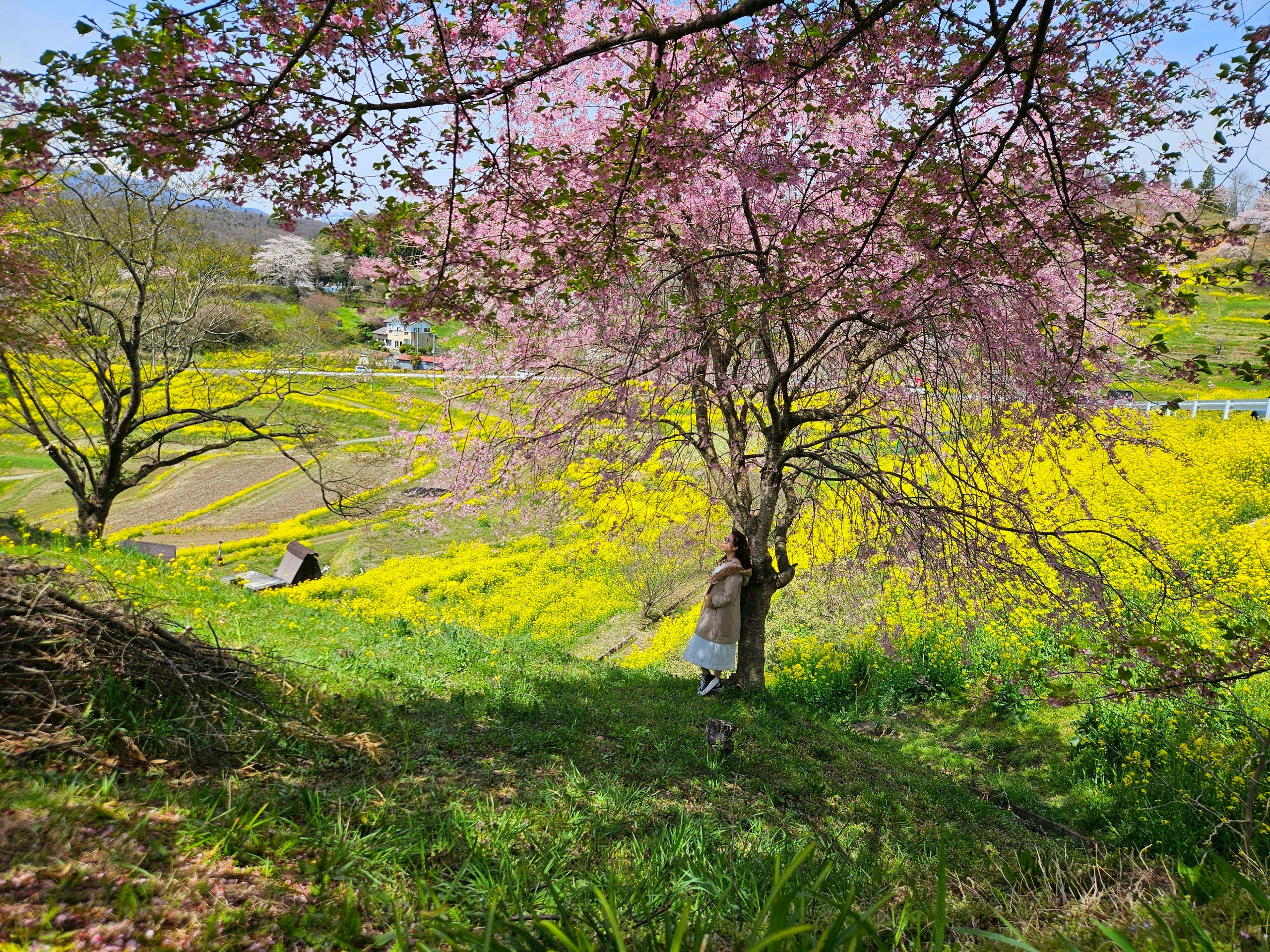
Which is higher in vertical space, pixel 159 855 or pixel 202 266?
pixel 202 266

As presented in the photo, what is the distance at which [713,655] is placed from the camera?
737 cm

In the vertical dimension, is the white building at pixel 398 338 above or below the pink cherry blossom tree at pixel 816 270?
above

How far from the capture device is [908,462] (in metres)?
6.68

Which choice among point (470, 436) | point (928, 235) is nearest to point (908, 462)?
point (928, 235)

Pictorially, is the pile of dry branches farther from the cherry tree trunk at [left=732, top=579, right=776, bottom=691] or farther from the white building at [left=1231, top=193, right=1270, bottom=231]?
the white building at [left=1231, top=193, right=1270, bottom=231]

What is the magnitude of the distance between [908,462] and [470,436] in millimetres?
4686

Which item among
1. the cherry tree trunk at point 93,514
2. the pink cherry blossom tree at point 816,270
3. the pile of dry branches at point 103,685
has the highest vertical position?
the pink cherry blossom tree at point 816,270

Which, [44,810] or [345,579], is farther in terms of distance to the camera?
[345,579]

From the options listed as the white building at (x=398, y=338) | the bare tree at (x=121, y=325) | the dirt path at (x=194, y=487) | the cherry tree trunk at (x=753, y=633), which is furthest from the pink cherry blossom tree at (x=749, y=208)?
the white building at (x=398, y=338)

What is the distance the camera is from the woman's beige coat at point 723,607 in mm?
7141

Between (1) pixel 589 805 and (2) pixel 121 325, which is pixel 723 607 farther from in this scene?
(2) pixel 121 325

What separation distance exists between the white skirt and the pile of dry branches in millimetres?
4880

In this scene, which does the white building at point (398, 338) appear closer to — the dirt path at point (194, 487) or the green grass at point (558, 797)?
the dirt path at point (194, 487)

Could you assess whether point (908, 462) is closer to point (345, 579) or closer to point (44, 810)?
point (44, 810)
